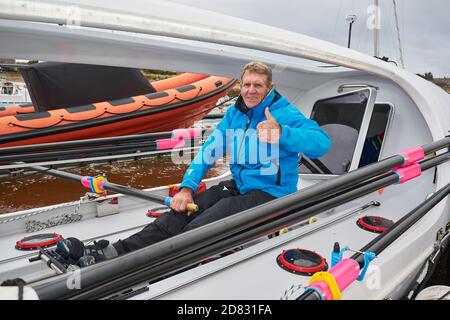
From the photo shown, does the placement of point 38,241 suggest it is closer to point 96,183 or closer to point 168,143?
point 96,183

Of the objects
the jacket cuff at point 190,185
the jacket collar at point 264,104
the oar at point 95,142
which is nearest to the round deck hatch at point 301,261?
the jacket cuff at point 190,185

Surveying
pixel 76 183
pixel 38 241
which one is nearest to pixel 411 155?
pixel 38 241

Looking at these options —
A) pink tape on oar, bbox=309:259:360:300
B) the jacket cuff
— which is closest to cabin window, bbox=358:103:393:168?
the jacket cuff

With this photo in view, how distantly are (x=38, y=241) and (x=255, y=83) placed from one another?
2.06 m

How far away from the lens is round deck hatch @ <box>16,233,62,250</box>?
2545mm

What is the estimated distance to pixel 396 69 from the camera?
10.9 feet

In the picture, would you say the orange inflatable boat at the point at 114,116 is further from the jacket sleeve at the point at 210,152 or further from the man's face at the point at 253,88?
the man's face at the point at 253,88

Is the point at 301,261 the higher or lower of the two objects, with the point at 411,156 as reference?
lower

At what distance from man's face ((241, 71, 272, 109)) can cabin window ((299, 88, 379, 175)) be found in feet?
5.81

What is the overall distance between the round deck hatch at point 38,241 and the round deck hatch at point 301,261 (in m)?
1.75

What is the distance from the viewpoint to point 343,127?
3.98 metres

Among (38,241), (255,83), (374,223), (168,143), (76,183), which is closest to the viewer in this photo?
(255,83)

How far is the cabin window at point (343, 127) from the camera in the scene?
12.3 ft
